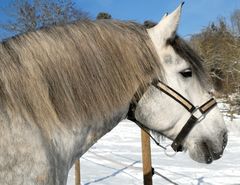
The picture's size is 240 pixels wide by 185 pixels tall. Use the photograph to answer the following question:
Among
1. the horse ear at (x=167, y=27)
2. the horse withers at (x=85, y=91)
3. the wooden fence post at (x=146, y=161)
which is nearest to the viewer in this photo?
the horse withers at (x=85, y=91)

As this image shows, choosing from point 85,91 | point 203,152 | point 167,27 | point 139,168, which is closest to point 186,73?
point 167,27

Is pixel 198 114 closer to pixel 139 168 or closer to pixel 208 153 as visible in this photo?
pixel 208 153

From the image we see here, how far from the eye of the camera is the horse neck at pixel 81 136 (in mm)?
1913

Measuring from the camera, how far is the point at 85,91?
1979 mm

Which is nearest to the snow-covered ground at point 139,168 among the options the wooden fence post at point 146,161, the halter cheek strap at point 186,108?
the wooden fence post at point 146,161

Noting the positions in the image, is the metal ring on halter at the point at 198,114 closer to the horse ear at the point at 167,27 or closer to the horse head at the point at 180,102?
the horse head at the point at 180,102

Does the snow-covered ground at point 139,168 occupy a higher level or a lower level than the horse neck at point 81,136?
lower

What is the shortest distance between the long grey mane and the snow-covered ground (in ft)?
17.0

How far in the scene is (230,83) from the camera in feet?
55.6

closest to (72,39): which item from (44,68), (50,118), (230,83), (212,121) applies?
(44,68)

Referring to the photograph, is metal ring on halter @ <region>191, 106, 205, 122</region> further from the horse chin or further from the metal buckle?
the horse chin

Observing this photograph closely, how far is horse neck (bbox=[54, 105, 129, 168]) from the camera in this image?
1913 millimetres

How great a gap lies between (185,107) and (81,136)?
0.69 m

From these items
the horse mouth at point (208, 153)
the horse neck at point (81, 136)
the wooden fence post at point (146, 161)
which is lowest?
the wooden fence post at point (146, 161)
